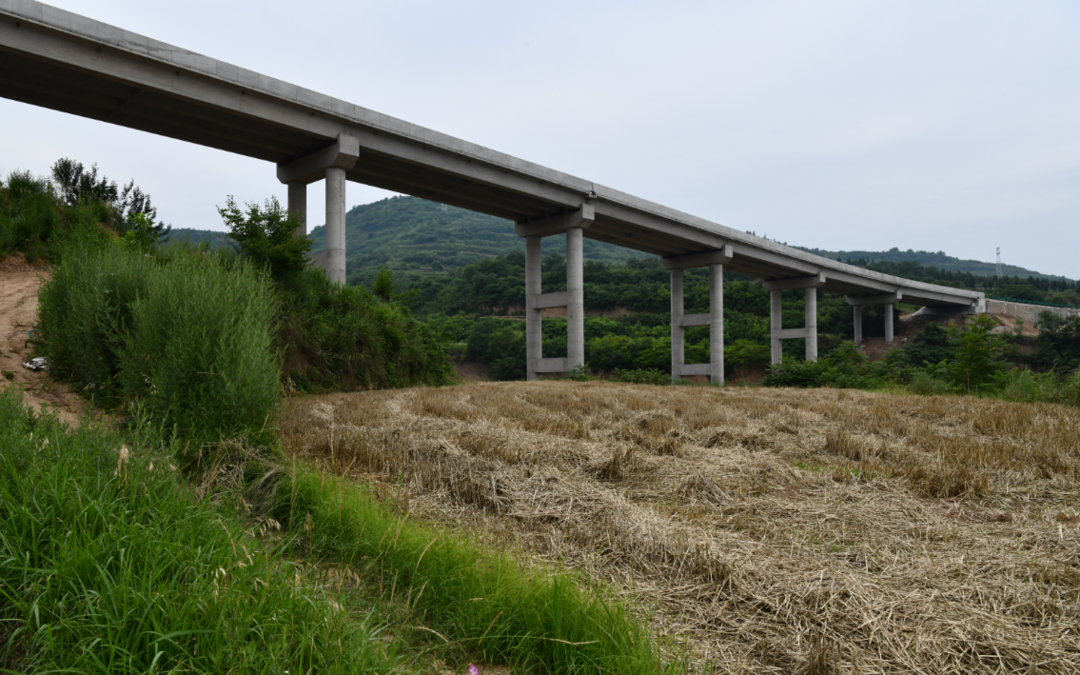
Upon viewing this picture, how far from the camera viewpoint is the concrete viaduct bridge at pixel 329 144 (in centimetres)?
1828

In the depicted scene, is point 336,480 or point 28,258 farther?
point 28,258

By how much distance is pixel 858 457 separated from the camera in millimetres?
7250

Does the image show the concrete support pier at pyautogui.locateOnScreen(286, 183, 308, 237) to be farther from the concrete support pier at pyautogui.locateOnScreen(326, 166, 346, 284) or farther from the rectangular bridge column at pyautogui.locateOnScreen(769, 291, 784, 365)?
the rectangular bridge column at pyautogui.locateOnScreen(769, 291, 784, 365)

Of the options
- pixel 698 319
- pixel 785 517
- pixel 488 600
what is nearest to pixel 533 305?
pixel 698 319

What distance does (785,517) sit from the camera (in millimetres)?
4848

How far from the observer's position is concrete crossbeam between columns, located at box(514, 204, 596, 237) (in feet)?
107

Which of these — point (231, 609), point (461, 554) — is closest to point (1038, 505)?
point (461, 554)

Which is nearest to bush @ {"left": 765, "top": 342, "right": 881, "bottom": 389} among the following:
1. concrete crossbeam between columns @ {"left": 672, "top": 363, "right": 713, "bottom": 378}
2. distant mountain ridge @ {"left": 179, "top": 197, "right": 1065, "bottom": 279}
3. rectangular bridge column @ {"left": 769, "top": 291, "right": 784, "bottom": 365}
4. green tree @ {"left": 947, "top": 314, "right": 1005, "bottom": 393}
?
green tree @ {"left": 947, "top": 314, "right": 1005, "bottom": 393}

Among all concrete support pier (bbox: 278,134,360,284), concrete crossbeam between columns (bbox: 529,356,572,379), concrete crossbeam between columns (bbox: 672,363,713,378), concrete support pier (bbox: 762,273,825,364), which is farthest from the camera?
concrete support pier (bbox: 762,273,825,364)

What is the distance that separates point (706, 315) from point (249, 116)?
3033cm

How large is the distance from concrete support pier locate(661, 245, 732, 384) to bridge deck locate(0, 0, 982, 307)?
605 cm

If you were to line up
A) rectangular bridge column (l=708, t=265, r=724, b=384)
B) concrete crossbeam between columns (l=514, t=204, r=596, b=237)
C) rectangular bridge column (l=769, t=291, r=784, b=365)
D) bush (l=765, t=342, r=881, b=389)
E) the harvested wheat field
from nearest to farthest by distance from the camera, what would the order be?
the harvested wheat field → bush (l=765, t=342, r=881, b=389) → concrete crossbeam between columns (l=514, t=204, r=596, b=237) → rectangular bridge column (l=708, t=265, r=724, b=384) → rectangular bridge column (l=769, t=291, r=784, b=365)

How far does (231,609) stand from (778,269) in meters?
50.0

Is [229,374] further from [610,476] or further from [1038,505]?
[1038,505]
